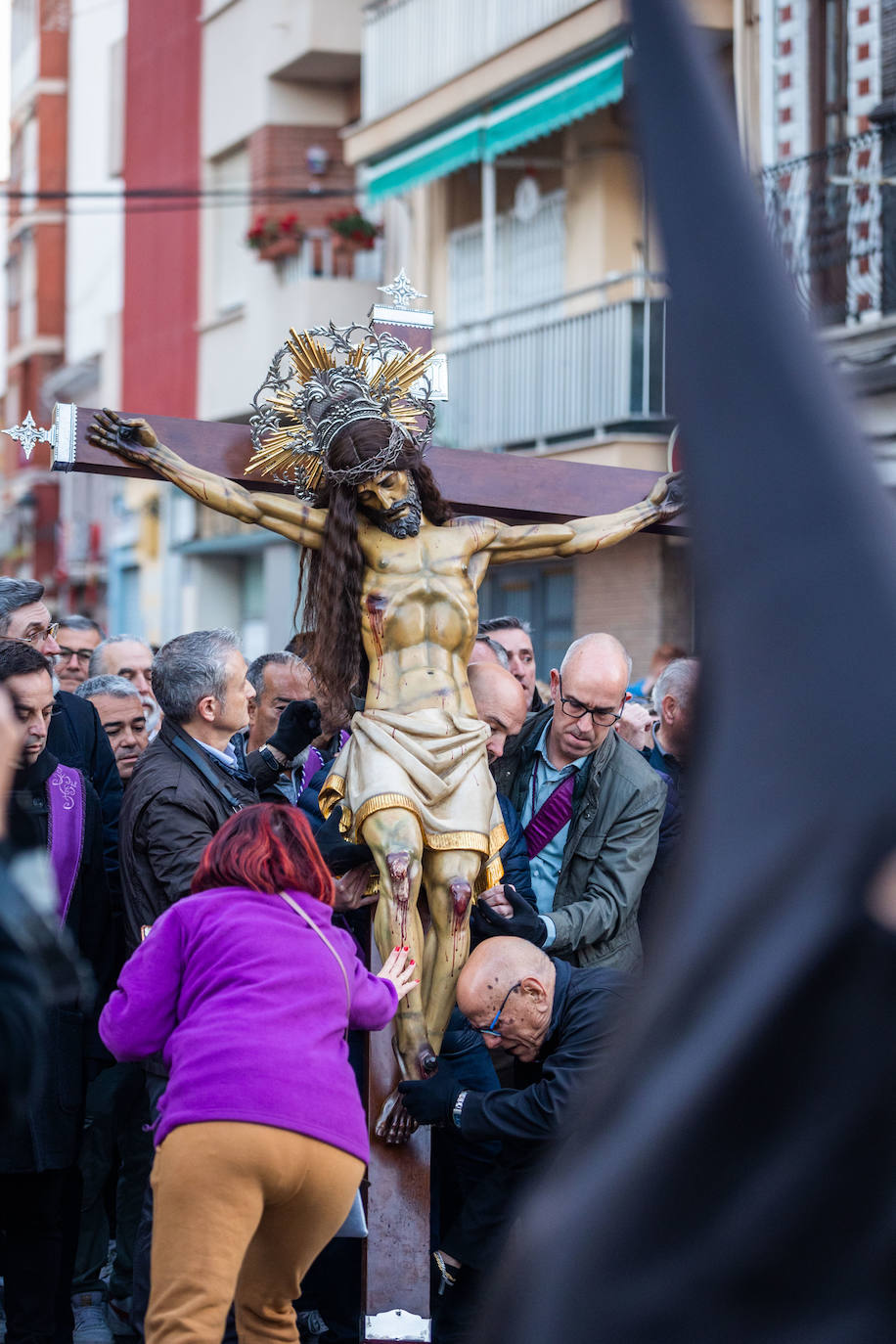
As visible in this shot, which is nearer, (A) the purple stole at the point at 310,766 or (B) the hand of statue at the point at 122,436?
(B) the hand of statue at the point at 122,436

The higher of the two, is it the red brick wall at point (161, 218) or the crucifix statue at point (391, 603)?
the red brick wall at point (161, 218)

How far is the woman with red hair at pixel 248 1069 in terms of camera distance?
376cm

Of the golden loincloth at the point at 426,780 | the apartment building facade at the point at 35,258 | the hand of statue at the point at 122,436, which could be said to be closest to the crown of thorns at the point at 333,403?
the hand of statue at the point at 122,436

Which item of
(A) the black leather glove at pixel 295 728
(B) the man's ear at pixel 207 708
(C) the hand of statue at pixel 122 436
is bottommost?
(A) the black leather glove at pixel 295 728

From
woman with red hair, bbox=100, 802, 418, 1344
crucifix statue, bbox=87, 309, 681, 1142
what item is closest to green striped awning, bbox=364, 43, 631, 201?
crucifix statue, bbox=87, 309, 681, 1142

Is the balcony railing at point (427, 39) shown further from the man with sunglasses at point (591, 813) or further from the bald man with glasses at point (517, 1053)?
the bald man with glasses at point (517, 1053)

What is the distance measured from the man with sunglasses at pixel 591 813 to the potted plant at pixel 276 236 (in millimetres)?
14419

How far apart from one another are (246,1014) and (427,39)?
15.7m

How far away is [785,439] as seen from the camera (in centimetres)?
113

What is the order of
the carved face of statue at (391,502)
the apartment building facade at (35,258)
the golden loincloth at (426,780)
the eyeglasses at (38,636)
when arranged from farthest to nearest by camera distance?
the apartment building facade at (35,258), the eyeglasses at (38,636), the carved face of statue at (391,502), the golden loincloth at (426,780)

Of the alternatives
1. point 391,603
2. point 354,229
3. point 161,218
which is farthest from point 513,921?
point 161,218

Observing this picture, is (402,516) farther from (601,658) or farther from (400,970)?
(400,970)

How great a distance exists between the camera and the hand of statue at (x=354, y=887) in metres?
4.95

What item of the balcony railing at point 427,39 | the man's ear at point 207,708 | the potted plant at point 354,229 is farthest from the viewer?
the potted plant at point 354,229
